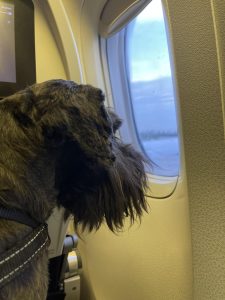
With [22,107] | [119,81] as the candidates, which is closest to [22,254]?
[22,107]

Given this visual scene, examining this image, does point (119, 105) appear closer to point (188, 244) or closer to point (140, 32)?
point (140, 32)

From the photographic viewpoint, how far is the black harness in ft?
2.65

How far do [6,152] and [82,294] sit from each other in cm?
159

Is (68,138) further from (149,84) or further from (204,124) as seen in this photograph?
(149,84)

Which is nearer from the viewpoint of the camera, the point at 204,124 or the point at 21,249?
the point at 21,249

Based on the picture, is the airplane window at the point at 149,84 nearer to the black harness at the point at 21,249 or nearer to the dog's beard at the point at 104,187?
the dog's beard at the point at 104,187

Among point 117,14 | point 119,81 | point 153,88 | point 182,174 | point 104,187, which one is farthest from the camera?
point 119,81

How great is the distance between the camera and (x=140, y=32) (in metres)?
1.88

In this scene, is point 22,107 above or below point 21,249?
above

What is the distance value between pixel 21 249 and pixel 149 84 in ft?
4.13

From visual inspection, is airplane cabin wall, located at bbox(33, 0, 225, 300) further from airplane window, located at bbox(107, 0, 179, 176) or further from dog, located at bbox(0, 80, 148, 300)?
dog, located at bbox(0, 80, 148, 300)

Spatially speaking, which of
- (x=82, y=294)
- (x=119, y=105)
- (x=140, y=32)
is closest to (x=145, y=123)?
(x=119, y=105)

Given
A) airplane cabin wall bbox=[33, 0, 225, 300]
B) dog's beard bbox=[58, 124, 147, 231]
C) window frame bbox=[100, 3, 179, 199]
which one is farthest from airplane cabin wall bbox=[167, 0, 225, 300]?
window frame bbox=[100, 3, 179, 199]

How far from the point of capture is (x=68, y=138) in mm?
906
